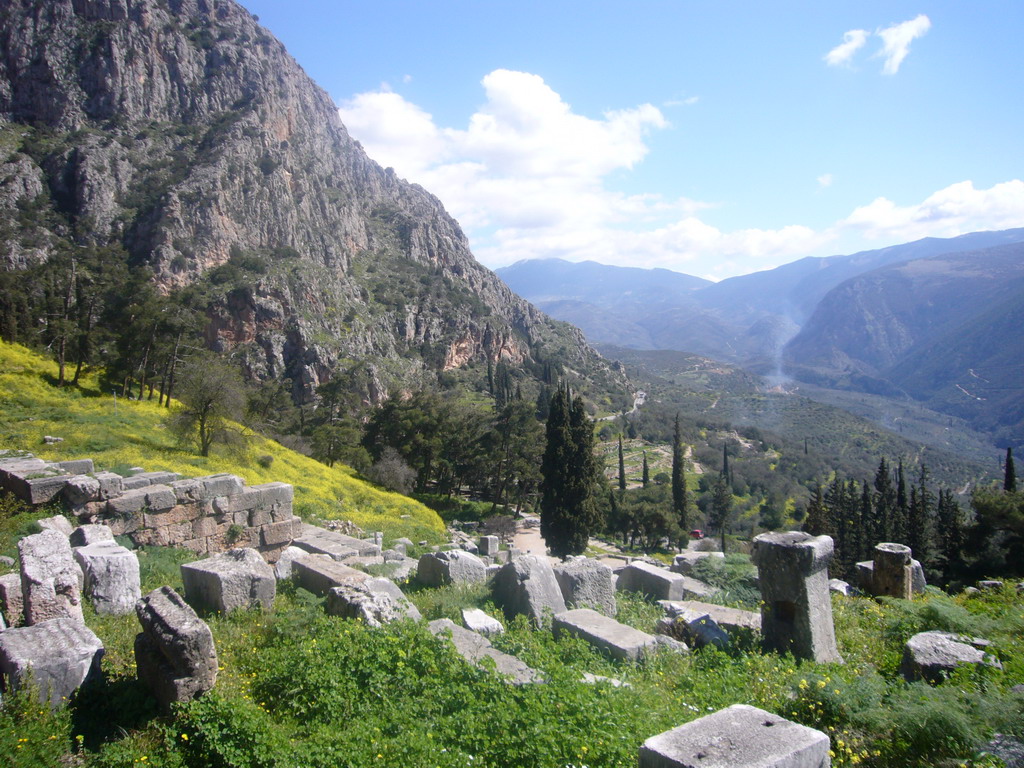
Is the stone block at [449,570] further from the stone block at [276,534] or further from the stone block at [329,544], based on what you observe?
the stone block at [276,534]

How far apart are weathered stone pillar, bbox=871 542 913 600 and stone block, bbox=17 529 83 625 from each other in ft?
42.7

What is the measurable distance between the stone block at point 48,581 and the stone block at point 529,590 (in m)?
5.63

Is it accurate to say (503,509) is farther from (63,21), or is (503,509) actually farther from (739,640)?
(63,21)

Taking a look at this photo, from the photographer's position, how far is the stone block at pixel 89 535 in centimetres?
995

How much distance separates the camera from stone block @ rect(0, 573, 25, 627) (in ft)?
22.4

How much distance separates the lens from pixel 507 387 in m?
90.4

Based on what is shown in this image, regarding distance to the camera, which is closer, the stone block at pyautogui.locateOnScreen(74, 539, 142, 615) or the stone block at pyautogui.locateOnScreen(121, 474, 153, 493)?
the stone block at pyautogui.locateOnScreen(74, 539, 142, 615)

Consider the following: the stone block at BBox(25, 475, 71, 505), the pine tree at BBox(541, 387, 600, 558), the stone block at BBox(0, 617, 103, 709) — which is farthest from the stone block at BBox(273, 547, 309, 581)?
the pine tree at BBox(541, 387, 600, 558)

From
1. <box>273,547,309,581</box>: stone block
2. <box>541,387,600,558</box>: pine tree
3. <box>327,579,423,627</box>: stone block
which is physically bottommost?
<box>541,387,600,558</box>: pine tree

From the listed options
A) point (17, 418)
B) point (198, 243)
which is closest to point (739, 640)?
point (17, 418)

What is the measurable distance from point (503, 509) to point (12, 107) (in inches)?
3688

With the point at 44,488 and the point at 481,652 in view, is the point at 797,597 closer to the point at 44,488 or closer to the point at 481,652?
the point at 481,652

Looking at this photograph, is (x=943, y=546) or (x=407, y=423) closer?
(x=943, y=546)

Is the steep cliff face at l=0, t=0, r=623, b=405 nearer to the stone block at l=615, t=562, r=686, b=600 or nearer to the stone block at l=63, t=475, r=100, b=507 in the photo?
the stone block at l=63, t=475, r=100, b=507
